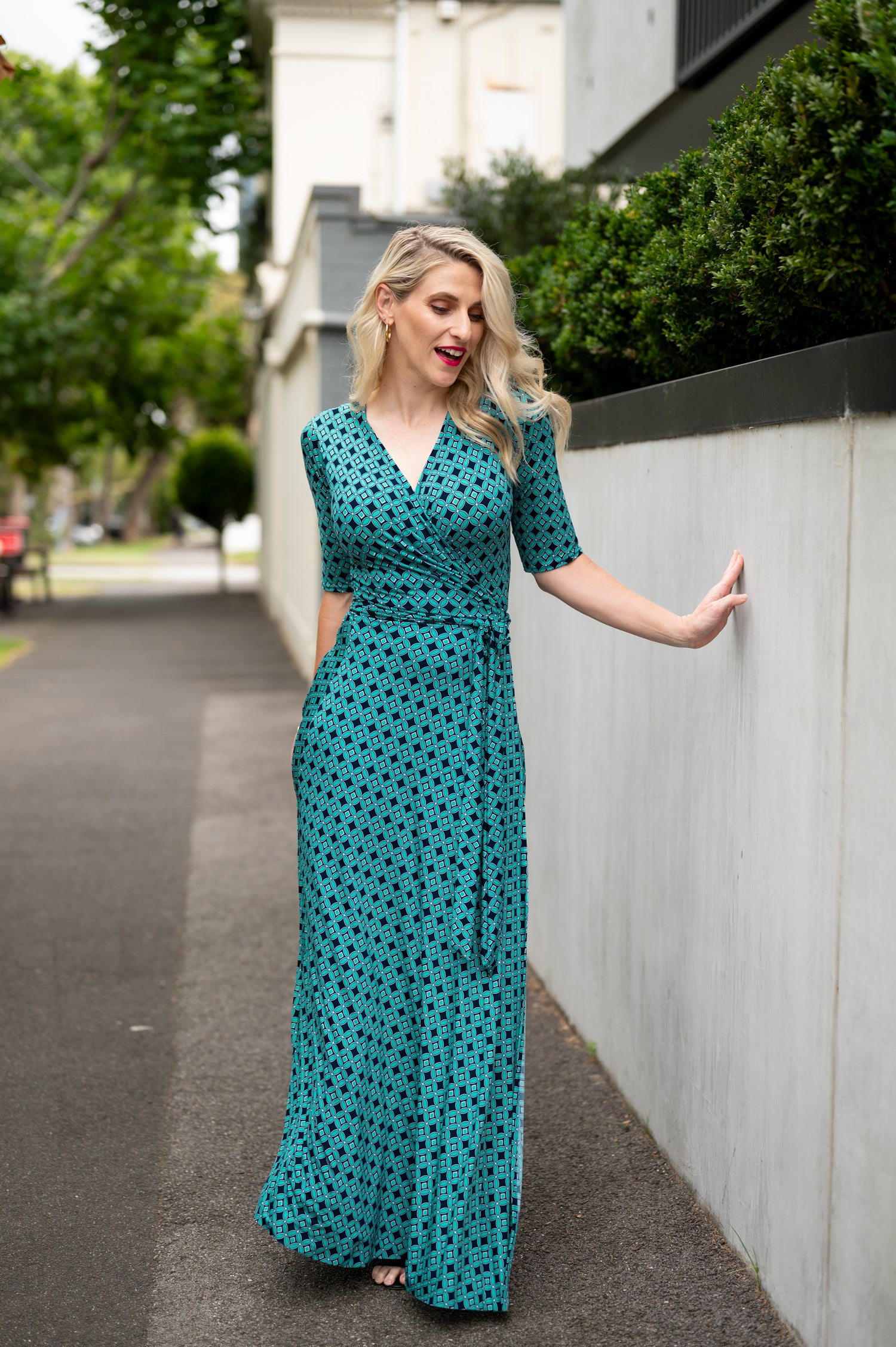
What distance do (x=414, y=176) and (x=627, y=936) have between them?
1632cm

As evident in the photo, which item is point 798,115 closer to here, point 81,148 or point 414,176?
point 414,176

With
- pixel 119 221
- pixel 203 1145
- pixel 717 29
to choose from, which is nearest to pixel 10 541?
pixel 119 221

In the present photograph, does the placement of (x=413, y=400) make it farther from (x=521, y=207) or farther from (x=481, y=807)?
(x=521, y=207)

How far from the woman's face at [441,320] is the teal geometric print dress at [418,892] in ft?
0.40

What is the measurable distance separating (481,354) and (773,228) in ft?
2.05

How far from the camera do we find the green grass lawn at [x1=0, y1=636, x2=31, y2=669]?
51.0 ft

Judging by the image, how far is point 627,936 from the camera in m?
3.90

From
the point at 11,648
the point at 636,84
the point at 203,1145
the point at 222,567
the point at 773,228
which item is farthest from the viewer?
the point at 222,567

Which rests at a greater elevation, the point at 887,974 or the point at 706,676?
the point at 706,676

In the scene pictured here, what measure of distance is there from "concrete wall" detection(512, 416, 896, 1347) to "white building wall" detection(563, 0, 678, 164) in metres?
4.43

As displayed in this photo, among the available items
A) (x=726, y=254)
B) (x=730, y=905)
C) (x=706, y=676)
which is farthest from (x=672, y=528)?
(x=730, y=905)

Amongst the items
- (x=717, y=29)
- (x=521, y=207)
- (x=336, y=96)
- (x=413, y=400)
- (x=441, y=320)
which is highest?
(x=336, y=96)

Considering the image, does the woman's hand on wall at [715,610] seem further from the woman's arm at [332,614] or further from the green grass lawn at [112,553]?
the green grass lawn at [112,553]

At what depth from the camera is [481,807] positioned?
300 centimetres
